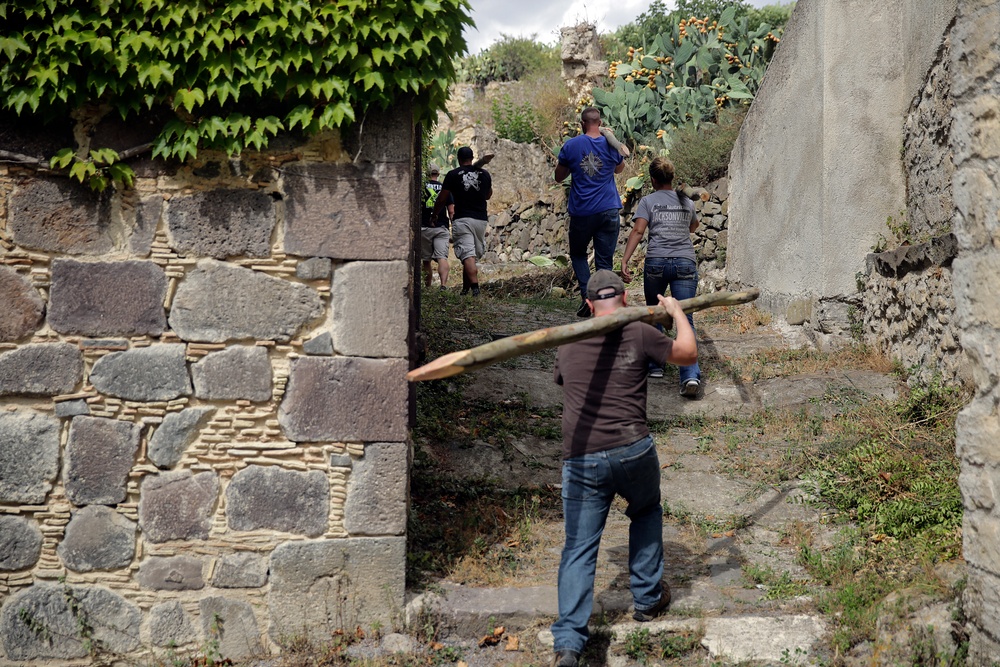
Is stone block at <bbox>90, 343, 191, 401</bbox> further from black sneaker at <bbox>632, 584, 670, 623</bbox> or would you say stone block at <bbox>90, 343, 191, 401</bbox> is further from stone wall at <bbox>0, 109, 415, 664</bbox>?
black sneaker at <bbox>632, 584, 670, 623</bbox>

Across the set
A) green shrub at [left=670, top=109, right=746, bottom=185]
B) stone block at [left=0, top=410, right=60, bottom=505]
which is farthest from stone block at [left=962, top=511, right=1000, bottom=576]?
green shrub at [left=670, top=109, right=746, bottom=185]

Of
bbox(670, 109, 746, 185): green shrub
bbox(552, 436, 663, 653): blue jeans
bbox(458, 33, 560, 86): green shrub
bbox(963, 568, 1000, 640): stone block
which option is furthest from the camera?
bbox(458, 33, 560, 86): green shrub

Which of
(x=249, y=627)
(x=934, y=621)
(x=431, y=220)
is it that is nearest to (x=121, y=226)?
(x=249, y=627)

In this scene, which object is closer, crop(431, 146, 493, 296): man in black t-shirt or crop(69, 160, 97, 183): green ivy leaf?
crop(69, 160, 97, 183): green ivy leaf

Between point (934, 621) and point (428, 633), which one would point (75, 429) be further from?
point (934, 621)

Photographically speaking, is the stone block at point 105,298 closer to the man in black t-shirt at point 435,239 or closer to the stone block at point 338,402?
the stone block at point 338,402

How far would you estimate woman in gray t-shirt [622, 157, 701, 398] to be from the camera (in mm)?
6922

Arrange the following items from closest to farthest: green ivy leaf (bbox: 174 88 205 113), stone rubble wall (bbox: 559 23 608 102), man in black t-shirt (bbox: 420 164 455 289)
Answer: green ivy leaf (bbox: 174 88 205 113) → man in black t-shirt (bbox: 420 164 455 289) → stone rubble wall (bbox: 559 23 608 102)

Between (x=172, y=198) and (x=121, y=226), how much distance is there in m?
0.28

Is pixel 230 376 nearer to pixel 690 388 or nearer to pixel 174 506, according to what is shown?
pixel 174 506

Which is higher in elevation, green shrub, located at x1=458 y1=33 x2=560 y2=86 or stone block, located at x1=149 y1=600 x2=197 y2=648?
green shrub, located at x1=458 y1=33 x2=560 y2=86

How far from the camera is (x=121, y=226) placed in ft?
13.9

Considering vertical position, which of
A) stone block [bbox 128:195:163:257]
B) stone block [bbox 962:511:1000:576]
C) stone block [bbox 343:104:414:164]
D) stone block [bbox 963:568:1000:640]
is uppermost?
stone block [bbox 343:104:414:164]

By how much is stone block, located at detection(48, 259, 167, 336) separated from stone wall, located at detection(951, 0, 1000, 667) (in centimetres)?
366
